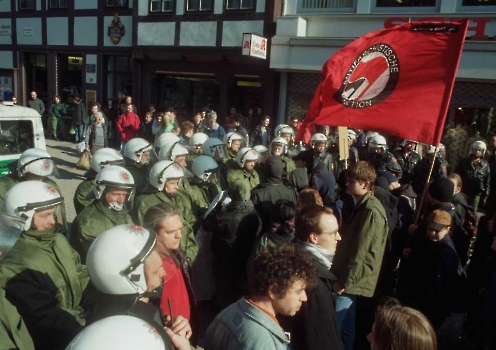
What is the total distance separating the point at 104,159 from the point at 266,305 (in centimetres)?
348

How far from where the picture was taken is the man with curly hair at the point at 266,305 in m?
2.04

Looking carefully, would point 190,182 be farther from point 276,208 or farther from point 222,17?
point 222,17

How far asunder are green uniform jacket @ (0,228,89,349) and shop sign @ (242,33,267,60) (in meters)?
10.3

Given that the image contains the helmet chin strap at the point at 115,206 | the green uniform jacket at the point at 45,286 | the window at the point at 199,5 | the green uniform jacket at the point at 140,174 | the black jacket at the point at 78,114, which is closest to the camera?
the green uniform jacket at the point at 45,286

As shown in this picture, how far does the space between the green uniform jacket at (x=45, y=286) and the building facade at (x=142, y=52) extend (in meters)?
11.5

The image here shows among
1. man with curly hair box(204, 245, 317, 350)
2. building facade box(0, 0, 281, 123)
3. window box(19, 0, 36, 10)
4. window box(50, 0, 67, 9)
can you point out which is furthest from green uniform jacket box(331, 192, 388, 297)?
window box(19, 0, 36, 10)

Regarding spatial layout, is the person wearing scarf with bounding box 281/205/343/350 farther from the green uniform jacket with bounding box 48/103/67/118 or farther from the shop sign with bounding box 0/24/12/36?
the shop sign with bounding box 0/24/12/36

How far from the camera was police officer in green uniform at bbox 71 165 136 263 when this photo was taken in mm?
3553

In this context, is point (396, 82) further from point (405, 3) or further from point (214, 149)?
point (405, 3)

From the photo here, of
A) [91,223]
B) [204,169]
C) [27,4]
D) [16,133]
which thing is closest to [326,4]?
[204,169]

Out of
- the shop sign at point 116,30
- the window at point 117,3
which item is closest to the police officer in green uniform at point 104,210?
the shop sign at point 116,30

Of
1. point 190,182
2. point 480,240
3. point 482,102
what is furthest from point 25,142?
point 482,102

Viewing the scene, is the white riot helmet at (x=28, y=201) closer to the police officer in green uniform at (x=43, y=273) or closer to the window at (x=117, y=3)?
the police officer in green uniform at (x=43, y=273)

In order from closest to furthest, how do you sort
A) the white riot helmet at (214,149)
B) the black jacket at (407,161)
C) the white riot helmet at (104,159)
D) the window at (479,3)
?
the white riot helmet at (104,159), the white riot helmet at (214,149), the black jacket at (407,161), the window at (479,3)
